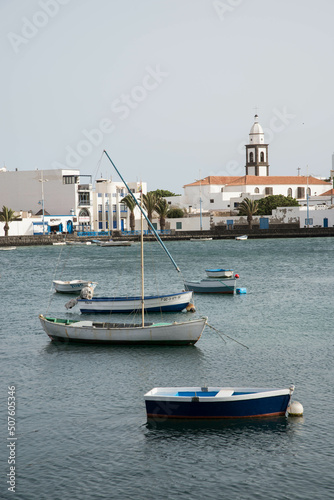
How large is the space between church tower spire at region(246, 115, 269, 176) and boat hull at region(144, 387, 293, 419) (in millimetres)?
173730

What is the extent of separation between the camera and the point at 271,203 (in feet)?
489

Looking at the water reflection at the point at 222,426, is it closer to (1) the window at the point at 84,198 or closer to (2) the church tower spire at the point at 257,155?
(1) the window at the point at 84,198

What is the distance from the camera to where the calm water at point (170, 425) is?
56.5 ft

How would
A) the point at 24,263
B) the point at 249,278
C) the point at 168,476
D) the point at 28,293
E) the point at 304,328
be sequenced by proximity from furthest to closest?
the point at 24,263
the point at 249,278
the point at 28,293
the point at 304,328
the point at 168,476

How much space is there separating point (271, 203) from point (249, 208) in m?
6.69

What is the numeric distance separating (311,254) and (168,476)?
275 ft

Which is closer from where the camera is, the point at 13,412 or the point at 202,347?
the point at 13,412

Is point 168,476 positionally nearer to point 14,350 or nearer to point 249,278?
point 14,350

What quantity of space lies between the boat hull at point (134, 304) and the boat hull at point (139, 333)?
31.6 feet

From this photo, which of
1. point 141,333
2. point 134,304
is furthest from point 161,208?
point 141,333

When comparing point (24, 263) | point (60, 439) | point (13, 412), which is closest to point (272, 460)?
point (60, 439)

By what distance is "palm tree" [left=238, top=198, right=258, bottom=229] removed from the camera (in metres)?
145

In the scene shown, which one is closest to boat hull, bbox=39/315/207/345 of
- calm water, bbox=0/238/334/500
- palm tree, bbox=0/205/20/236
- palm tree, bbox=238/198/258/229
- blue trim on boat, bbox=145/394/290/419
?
calm water, bbox=0/238/334/500

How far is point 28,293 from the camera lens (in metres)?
58.3
